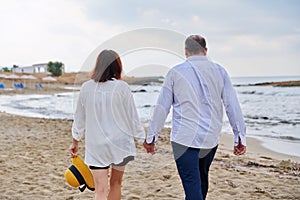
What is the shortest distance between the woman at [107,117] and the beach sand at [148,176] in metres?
1.44

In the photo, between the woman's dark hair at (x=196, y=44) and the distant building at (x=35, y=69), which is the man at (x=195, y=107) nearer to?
the woman's dark hair at (x=196, y=44)

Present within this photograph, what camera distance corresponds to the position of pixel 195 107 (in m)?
2.58

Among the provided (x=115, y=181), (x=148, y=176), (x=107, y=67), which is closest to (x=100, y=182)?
(x=115, y=181)

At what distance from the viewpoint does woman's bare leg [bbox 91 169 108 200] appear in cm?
271

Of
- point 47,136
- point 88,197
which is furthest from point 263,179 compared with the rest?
point 47,136

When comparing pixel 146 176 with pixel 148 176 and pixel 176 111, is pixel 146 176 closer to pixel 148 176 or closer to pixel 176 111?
pixel 148 176

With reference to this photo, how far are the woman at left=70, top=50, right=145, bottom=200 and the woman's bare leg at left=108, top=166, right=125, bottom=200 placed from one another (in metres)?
0.04

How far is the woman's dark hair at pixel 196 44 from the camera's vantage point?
104 inches

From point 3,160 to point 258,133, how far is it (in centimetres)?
770

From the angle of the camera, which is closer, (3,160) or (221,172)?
(221,172)

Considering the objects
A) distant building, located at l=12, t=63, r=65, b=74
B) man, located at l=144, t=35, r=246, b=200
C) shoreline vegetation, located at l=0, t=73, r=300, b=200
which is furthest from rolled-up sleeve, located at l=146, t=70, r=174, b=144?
distant building, located at l=12, t=63, r=65, b=74

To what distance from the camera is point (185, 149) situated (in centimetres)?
262

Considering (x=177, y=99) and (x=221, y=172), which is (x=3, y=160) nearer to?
(x=221, y=172)

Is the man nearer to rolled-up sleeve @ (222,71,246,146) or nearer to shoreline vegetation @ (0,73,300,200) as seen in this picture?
Answer: rolled-up sleeve @ (222,71,246,146)
